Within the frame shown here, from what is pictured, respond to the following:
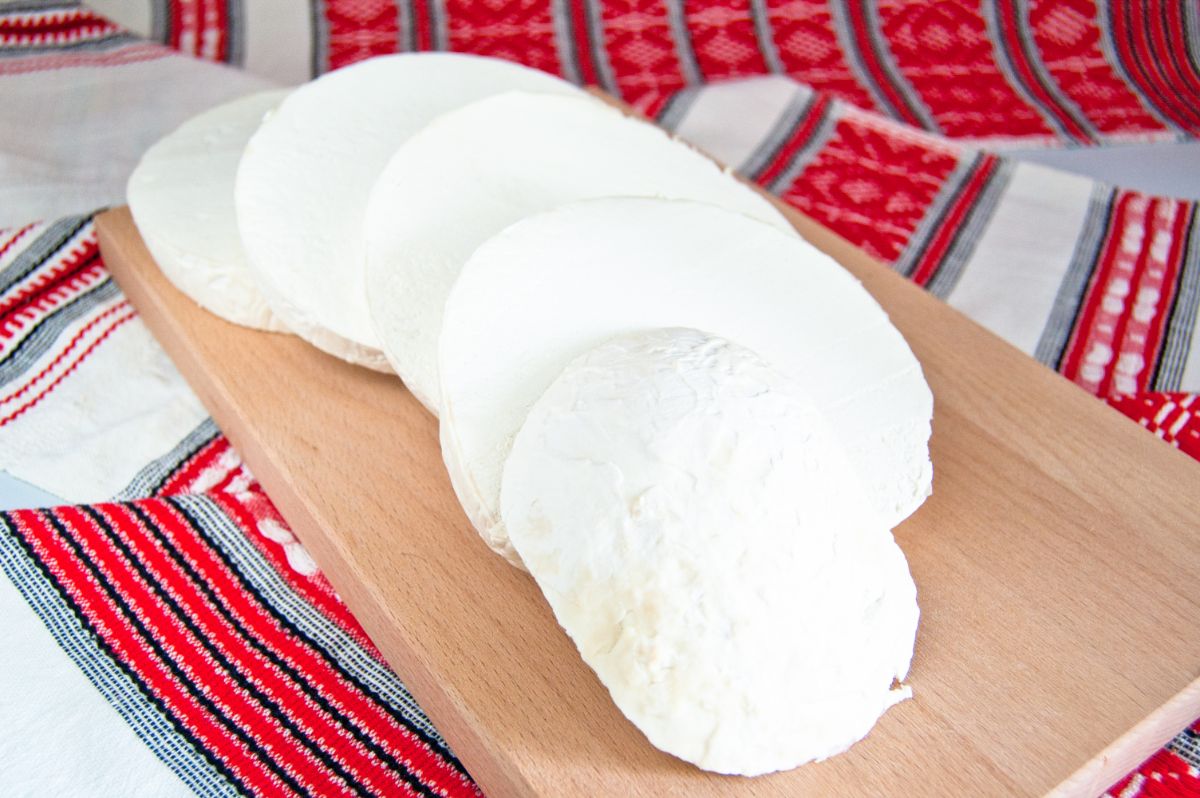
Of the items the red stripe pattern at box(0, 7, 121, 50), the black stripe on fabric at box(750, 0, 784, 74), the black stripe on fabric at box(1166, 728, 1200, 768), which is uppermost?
the red stripe pattern at box(0, 7, 121, 50)

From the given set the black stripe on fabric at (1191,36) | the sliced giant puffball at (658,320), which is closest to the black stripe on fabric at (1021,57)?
the black stripe on fabric at (1191,36)

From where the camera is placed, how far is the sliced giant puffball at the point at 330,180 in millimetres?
1684

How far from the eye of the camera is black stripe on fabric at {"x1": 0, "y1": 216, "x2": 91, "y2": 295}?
205 centimetres

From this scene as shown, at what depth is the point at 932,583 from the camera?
1470 millimetres

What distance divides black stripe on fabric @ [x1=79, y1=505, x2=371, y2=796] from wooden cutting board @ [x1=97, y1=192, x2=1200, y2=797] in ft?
0.40

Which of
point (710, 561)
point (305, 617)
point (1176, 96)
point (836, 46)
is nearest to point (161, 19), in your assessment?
point (836, 46)

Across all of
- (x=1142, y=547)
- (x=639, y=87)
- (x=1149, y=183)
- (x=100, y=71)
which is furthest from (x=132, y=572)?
(x=1149, y=183)

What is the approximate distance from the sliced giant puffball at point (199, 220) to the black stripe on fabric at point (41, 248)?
273 millimetres

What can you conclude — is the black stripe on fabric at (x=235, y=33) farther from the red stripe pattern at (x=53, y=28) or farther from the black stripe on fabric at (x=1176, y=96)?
the black stripe on fabric at (x=1176, y=96)

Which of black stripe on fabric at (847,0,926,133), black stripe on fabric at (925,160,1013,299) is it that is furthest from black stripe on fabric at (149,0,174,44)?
black stripe on fabric at (925,160,1013,299)

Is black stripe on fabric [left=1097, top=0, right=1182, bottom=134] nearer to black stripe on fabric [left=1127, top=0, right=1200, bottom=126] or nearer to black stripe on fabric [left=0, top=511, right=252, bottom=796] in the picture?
black stripe on fabric [left=1127, top=0, right=1200, bottom=126]

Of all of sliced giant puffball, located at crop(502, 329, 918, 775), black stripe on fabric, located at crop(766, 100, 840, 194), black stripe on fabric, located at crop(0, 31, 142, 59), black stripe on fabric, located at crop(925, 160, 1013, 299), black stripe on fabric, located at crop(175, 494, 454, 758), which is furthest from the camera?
black stripe on fabric, located at crop(0, 31, 142, 59)

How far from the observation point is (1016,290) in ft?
7.43

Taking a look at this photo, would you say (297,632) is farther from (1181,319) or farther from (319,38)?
(319,38)
